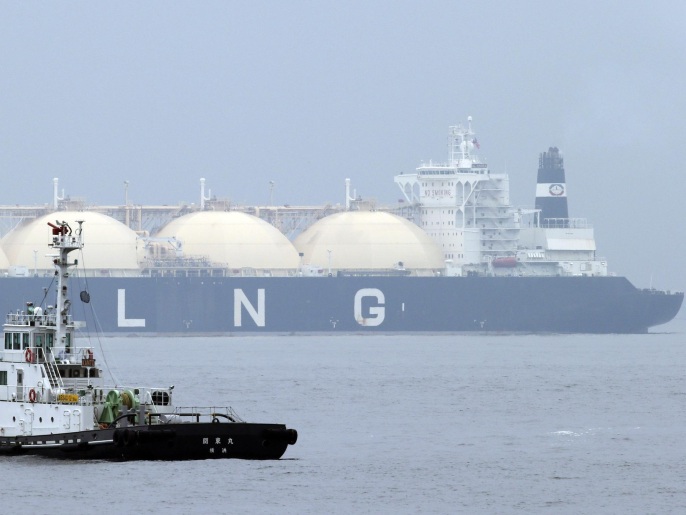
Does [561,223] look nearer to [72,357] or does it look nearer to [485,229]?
[485,229]

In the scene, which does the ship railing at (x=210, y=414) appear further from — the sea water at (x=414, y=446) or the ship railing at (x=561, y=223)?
the ship railing at (x=561, y=223)

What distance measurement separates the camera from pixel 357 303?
102125 millimetres

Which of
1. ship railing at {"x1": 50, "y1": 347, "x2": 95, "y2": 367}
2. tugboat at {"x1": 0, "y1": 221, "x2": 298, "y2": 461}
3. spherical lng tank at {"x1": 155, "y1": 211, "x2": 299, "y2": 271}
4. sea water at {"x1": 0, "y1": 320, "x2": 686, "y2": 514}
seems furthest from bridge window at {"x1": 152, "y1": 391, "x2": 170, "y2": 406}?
spherical lng tank at {"x1": 155, "y1": 211, "x2": 299, "y2": 271}

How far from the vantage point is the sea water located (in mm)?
28594

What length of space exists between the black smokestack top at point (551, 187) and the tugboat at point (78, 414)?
80.8m

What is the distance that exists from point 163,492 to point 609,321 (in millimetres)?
78823

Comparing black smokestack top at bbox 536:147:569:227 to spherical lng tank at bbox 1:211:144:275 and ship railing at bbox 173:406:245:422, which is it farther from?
ship railing at bbox 173:406:245:422

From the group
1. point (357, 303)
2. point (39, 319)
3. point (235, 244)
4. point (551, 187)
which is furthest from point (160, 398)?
point (551, 187)

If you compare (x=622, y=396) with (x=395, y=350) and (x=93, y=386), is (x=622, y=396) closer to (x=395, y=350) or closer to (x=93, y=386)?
(x=93, y=386)

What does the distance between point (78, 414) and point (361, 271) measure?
73.9 metres

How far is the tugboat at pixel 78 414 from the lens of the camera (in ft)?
102

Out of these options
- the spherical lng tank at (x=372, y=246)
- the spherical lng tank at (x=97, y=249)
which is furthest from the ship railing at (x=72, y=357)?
the spherical lng tank at (x=372, y=246)

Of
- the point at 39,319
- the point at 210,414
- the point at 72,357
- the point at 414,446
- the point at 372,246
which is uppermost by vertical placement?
the point at 372,246

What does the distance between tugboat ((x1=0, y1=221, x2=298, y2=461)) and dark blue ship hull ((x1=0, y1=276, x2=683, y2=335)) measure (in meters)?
65.8
